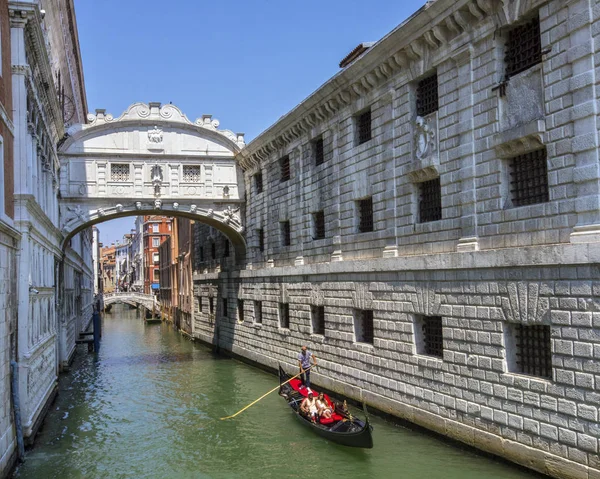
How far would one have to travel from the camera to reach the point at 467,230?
37.6 feet

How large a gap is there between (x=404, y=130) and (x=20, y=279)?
843cm

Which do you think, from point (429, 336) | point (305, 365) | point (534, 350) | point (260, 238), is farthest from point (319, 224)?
point (534, 350)

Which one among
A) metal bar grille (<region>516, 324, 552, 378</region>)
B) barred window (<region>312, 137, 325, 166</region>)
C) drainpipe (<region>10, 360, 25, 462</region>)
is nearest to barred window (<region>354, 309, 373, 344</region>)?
barred window (<region>312, 137, 325, 166</region>)

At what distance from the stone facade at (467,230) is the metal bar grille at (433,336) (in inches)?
1.6

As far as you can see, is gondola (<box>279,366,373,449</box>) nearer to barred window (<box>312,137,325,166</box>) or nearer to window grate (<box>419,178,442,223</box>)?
window grate (<box>419,178,442,223</box>)

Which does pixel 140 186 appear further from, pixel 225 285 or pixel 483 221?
pixel 483 221

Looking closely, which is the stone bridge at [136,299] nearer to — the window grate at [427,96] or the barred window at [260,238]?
the barred window at [260,238]

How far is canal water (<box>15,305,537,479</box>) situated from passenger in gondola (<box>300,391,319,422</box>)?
44cm

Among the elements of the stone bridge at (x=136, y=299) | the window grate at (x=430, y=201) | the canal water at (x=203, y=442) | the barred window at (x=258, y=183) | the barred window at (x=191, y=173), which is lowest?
the canal water at (x=203, y=442)

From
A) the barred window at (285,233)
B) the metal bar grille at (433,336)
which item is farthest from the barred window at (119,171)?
the metal bar grille at (433,336)

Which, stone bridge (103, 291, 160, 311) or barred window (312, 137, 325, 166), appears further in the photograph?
stone bridge (103, 291, 160, 311)

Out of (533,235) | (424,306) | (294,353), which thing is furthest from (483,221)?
(294,353)

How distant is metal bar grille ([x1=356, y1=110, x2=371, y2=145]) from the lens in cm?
1557

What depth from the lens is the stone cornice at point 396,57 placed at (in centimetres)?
1137
